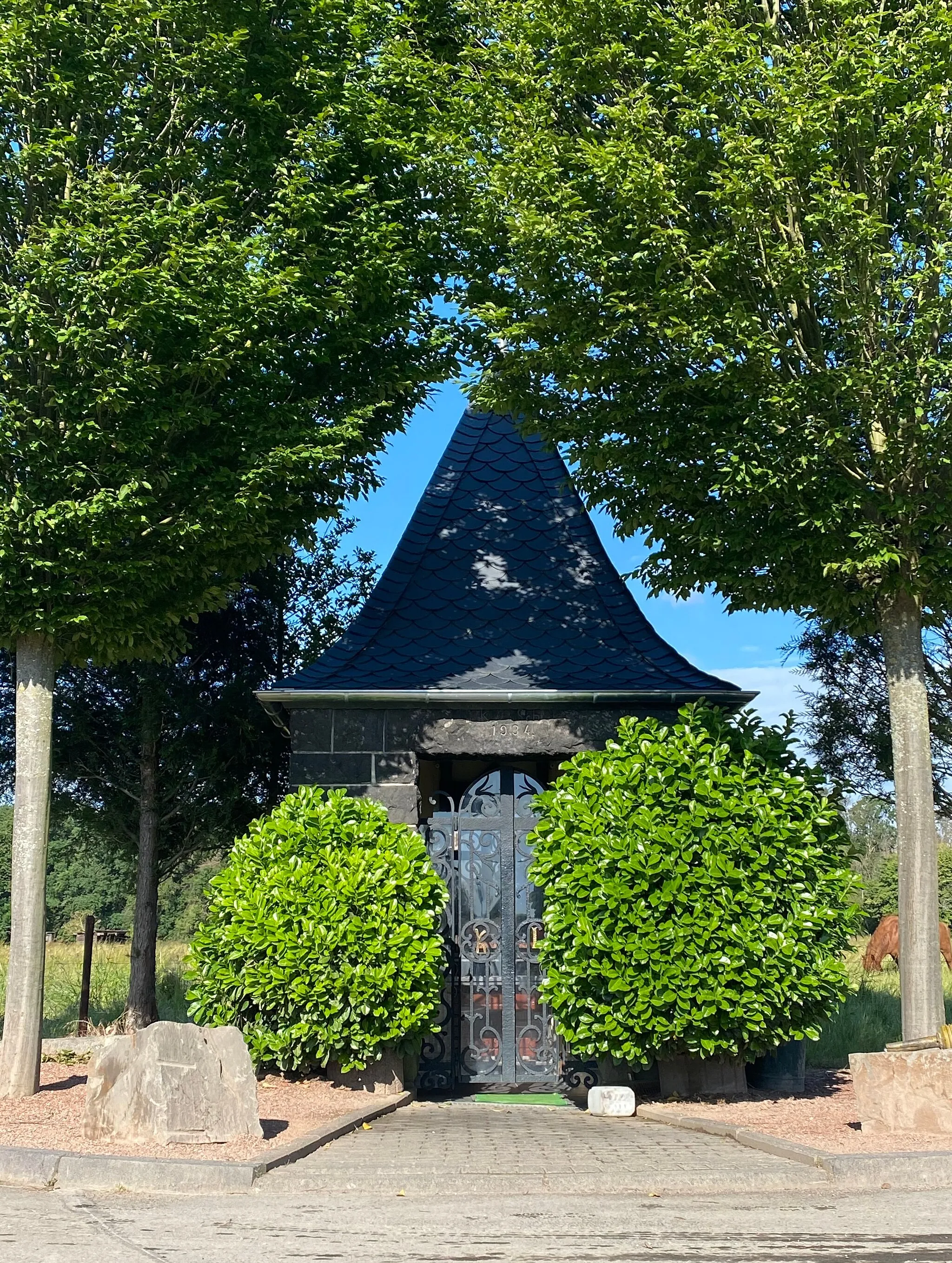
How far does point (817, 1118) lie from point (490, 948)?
3136mm

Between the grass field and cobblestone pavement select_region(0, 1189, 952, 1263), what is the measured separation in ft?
13.6

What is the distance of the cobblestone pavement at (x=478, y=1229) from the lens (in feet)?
15.9

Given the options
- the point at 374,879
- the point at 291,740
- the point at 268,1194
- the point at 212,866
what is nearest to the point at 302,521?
the point at 291,740

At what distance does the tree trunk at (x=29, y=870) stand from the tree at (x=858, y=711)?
410 inches

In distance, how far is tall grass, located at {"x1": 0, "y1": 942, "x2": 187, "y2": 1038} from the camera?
15094 millimetres

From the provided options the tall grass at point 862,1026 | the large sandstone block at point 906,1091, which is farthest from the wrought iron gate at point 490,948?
the large sandstone block at point 906,1091

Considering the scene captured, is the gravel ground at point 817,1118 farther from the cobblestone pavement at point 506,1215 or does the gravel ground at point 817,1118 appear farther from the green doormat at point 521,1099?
the green doormat at point 521,1099

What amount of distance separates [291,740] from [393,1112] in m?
3.51

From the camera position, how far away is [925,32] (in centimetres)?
759

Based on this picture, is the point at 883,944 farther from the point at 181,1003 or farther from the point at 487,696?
the point at 487,696

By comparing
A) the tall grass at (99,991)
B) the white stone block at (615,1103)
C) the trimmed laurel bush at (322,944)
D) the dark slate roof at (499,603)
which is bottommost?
the tall grass at (99,991)

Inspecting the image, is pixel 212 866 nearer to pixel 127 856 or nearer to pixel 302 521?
pixel 127 856

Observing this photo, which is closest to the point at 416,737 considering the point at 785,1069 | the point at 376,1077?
the point at 376,1077

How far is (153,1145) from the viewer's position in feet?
22.4
